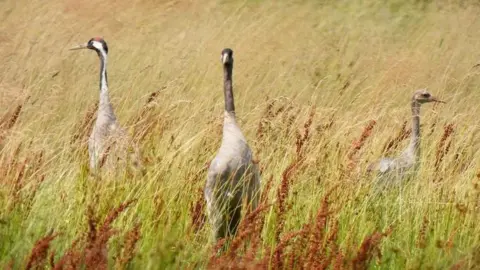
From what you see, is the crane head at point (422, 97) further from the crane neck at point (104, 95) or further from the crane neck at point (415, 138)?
the crane neck at point (104, 95)

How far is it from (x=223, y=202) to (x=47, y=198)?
0.96 metres

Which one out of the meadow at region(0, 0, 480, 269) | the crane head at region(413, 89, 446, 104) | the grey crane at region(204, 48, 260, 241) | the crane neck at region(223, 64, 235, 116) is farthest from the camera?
the crane head at region(413, 89, 446, 104)

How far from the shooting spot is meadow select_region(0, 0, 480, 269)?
413cm

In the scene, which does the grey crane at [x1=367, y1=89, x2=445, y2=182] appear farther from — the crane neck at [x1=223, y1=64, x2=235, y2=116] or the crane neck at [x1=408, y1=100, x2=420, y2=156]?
the crane neck at [x1=223, y1=64, x2=235, y2=116]

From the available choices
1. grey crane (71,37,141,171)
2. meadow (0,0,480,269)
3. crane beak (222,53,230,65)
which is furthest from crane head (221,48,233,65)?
grey crane (71,37,141,171)

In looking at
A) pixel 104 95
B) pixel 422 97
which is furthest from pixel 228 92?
pixel 422 97

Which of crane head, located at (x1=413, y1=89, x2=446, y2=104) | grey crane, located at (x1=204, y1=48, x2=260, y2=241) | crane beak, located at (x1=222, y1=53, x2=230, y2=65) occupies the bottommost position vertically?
grey crane, located at (x1=204, y1=48, x2=260, y2=241)

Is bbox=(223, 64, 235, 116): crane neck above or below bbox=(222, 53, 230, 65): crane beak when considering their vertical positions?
below

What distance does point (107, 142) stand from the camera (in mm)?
6391

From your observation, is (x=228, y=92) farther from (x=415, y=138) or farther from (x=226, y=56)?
(x=415, y=138)

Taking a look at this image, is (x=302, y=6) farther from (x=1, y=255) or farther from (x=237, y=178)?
(x=1, y=255)

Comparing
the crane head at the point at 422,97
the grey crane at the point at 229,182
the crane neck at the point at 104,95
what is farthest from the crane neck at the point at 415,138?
the crane neck at the point at 104,95

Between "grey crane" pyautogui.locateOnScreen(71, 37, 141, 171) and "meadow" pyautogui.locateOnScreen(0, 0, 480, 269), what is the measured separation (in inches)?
3.7

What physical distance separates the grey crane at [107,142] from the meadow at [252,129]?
9cm
